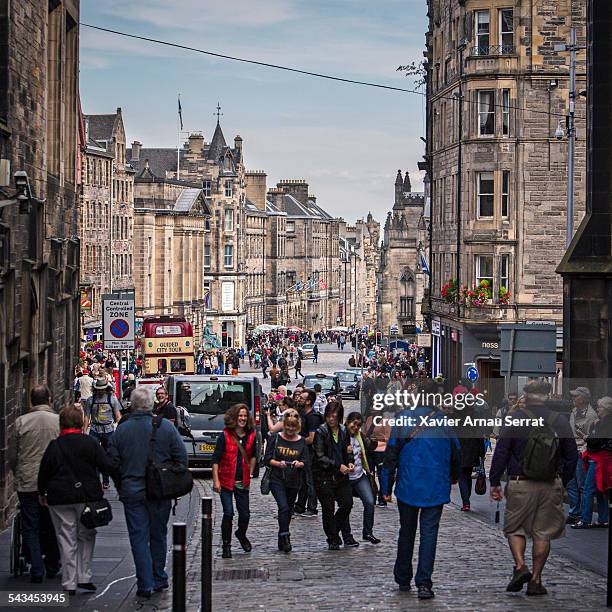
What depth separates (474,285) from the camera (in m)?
48.5

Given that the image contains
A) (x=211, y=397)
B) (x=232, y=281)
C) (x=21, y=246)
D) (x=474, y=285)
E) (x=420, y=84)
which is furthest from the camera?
(x=232, y=281)

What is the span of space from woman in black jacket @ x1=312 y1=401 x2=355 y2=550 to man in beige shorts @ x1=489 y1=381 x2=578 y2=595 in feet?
10.9

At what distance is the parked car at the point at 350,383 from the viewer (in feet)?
193

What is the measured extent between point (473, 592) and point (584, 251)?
11310 millimetres

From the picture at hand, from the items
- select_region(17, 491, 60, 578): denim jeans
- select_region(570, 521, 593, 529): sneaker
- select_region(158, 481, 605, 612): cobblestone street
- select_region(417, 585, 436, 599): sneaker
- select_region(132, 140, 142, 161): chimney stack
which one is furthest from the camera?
select_region(132, 140, 142, 161): chimney stack

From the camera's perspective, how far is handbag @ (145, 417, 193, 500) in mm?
12234

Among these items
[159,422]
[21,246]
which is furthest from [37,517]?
[21,246]

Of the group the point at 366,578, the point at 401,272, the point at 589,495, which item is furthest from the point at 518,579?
the point at 401,272

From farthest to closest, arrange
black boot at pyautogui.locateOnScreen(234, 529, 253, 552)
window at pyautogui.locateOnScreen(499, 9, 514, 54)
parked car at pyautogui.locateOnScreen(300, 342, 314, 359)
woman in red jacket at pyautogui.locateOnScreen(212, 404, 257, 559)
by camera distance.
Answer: parked car at pyautogui.locateOnScreen(300, 342, 314, 359) < window at pyautogui.locateOnScreen(499, 9, 514, 54) < black boot at pyautogui.locateOnScreen(234, 529, 253, 552) < woman in red jacket at pyautogui.locateOnScreen(212, 404, 257, 559)

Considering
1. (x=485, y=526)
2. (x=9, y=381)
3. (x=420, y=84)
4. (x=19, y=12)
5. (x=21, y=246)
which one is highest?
(x=420, y=84)

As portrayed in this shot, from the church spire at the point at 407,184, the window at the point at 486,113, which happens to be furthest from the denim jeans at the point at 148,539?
the church spire at the point at 407,184

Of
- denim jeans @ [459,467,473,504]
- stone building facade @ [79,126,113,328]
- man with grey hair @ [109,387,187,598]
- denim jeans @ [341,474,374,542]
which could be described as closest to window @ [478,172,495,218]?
denim jeans @ [459,467,473,504]

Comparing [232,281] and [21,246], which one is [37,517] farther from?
[232,281]

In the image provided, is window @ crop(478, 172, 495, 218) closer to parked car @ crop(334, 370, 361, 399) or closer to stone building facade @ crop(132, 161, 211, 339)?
parked car @ crop(334, 370, 361, 399)
